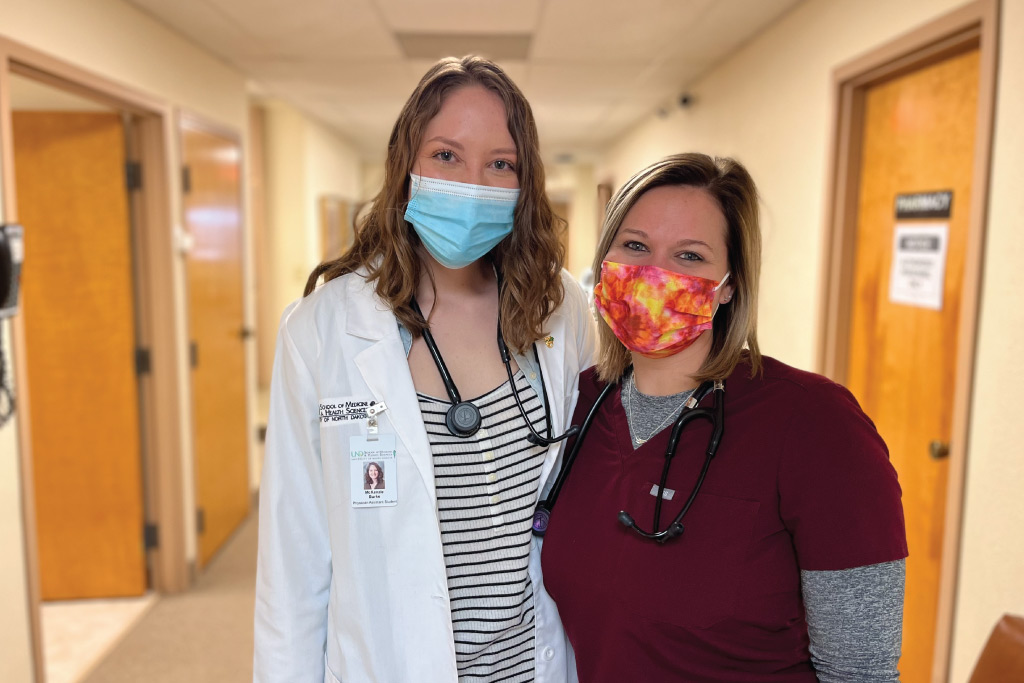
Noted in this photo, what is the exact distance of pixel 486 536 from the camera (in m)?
1.19

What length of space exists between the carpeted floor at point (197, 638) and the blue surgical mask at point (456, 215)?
2.07m

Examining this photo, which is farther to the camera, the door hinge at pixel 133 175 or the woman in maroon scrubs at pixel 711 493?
the door hinge at pixel 133 175

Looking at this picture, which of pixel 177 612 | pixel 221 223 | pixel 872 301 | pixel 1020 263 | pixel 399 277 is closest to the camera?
pixel 399 277

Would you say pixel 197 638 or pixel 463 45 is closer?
pixel 197 638

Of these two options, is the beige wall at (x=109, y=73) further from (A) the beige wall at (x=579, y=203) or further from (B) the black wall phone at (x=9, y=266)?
(A) the beige wall at (x=579, y=203)

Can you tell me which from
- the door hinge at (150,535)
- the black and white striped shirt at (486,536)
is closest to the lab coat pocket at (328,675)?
the black and white striped shirt at (486,536)

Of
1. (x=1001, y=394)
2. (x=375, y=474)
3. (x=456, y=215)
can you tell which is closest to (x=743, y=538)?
(x=375, y=474)

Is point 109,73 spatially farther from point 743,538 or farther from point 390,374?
point 743,538

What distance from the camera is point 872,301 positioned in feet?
8.12

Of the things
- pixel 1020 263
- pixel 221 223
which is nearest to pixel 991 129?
pixel 1020 263

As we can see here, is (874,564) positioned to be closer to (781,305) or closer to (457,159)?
(457,159)

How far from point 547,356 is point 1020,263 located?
1.18 metres

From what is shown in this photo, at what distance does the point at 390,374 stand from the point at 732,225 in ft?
2.02

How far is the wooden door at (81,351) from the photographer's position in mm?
2936
